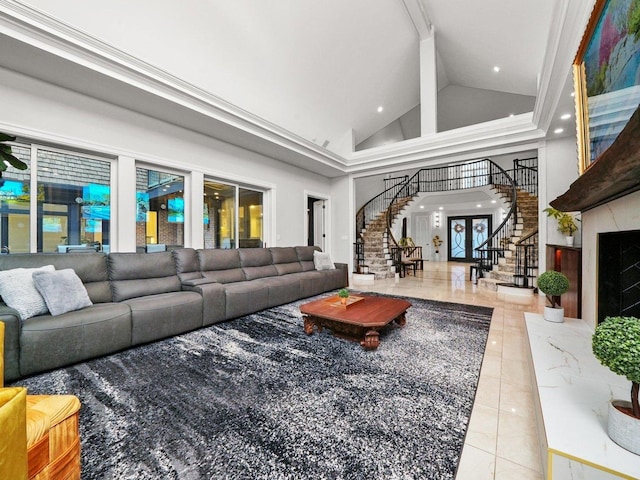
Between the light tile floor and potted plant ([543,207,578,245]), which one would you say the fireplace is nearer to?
the light tile floor

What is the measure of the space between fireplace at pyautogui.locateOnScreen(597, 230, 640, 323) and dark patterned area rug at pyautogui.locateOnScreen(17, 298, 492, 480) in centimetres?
107

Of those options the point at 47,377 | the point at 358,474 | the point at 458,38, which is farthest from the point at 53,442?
the point at 458,38

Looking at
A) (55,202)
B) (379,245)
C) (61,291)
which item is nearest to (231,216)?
(55,202)

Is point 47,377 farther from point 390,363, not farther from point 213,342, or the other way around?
point 390,363

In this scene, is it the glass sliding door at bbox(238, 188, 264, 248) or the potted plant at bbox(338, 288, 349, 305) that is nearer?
the potted plant at bbox(338, 288, 349, 305)

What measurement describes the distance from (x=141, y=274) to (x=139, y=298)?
17.1 inches

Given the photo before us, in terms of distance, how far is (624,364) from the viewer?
1.00 meters

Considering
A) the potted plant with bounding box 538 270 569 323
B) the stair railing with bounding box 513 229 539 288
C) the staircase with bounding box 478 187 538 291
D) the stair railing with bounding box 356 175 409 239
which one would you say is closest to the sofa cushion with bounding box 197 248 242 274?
the potted plant with bounding box 538 270 569 323

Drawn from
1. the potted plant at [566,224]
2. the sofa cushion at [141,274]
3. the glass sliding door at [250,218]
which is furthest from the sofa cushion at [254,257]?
the potted plant at [566,224]

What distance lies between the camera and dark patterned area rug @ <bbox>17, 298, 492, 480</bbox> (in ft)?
4.39

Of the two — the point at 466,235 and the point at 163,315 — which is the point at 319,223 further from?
the point at 466,235

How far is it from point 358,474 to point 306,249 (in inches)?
192

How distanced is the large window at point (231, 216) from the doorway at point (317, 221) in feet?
7.04

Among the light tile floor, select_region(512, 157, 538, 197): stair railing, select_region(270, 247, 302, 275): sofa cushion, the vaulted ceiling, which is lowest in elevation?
the light tile floor
